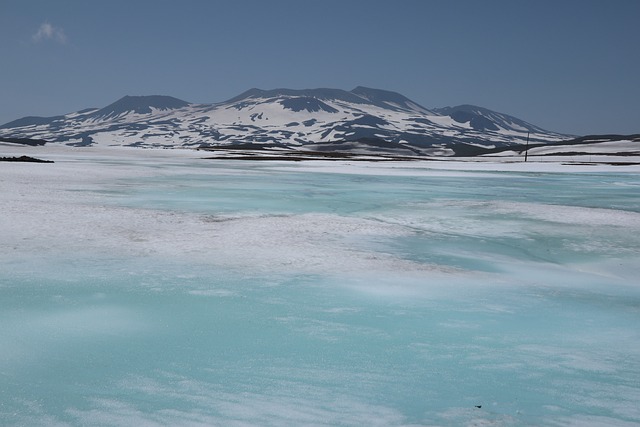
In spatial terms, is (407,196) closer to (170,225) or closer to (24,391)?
(170,225)

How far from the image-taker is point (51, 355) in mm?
5066

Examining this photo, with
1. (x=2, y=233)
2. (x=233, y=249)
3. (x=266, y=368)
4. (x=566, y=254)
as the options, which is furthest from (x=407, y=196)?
(x=266, y=368)

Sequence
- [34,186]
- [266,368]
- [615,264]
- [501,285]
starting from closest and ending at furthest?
[266,368] < [501,285] < [615,264] < [34,186]

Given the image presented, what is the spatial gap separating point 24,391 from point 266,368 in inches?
73.1

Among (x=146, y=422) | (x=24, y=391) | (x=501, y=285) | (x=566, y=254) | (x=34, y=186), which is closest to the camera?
(x=146, y=422)

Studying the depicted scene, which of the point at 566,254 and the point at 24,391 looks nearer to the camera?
the point at 24,391

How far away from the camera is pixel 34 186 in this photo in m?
20.9

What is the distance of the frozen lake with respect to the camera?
14.0ft

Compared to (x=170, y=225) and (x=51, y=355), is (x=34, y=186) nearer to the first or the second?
(x=170, y=225)

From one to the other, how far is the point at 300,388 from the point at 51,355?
2.27 m

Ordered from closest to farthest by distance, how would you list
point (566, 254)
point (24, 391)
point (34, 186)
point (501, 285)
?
point (24, 391), point (501, 285), point (566, 254), point (34, 186)

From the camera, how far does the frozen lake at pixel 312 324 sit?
425 cm

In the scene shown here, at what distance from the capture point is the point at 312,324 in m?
6.13

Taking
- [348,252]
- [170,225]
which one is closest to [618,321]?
[348,252]
